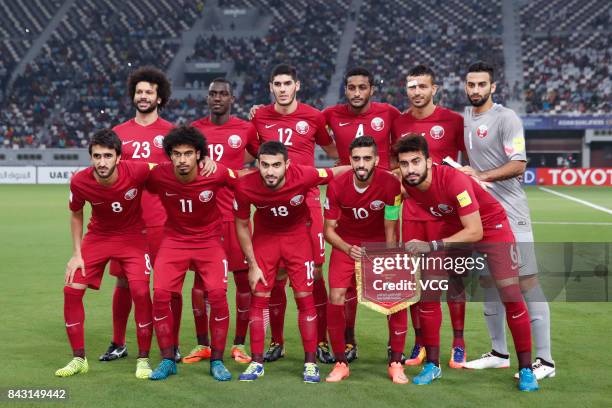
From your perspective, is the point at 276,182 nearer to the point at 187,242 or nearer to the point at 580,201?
the point at 187,242

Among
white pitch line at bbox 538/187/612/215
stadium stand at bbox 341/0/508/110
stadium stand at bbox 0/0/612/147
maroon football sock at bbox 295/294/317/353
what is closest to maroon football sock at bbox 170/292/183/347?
maroon football sock at bbox 295/294/317/353

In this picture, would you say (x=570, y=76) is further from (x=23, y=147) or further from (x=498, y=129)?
(x=498, y=129)

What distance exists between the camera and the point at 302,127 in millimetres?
6703

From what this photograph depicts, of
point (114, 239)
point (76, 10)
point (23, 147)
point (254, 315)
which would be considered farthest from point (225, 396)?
point (76, 10)

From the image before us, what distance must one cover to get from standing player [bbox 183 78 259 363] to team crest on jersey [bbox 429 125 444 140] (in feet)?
5.40

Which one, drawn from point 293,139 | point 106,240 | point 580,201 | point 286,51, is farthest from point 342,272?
point 286,51

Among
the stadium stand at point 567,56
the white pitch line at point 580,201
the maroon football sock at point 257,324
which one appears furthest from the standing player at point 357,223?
the stadium stand at point 567,56

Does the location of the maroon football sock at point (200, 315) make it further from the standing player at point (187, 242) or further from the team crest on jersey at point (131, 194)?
the team crest on jersey at point (131, 194)

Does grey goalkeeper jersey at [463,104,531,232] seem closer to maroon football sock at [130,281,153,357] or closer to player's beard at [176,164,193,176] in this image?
player's beard at [176,164,193,176]

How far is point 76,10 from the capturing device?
50594mm

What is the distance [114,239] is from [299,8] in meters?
45.2

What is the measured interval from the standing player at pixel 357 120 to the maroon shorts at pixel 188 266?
1240 millimetres

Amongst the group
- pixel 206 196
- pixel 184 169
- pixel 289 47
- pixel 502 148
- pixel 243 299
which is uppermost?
pixel 289 47

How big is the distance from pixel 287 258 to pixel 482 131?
1.92 metres
